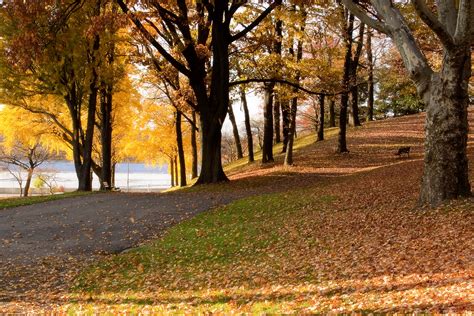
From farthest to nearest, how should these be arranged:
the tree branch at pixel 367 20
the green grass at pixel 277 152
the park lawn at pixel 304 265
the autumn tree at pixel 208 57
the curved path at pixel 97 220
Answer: the green grass at pixel 277 152 → the autumn tree at pixel 208 57 → the curved path at pixel 97 220 → the tree branch at pixel 367 20 → the park lawn at pixel 304 265

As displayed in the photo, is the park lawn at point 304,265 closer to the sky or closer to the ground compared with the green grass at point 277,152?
closer to the ground

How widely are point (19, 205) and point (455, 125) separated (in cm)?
1447

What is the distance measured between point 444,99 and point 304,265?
456cm

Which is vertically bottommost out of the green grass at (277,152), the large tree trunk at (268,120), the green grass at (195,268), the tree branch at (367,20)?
the green grass at (195,268)

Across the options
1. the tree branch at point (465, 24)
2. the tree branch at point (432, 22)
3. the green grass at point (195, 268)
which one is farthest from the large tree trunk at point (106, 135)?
the tree branch at point (465, 24)

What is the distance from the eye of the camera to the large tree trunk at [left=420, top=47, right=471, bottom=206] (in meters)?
8.74

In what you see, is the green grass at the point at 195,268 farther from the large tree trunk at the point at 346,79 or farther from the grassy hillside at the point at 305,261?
the large tree trunk at the point at 346,79

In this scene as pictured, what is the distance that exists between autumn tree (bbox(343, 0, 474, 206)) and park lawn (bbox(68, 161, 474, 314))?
57 centimetres

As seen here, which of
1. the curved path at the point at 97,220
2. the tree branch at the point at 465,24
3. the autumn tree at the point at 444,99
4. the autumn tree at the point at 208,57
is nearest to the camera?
the tree branch at the point at 465,24

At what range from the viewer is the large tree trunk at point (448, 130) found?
344 inches

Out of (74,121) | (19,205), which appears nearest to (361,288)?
(19,205)

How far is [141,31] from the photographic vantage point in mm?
17906

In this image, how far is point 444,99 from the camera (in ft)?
29.0

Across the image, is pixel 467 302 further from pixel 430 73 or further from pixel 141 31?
pixel 141 31
